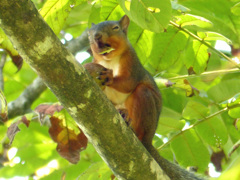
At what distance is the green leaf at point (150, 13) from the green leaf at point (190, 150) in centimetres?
159

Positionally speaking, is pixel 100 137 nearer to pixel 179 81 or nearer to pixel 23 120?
pixel 23 120

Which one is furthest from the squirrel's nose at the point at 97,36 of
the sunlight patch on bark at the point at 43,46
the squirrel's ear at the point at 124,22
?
the sunlight patch on bark at the point at 43,46

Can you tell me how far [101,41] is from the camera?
402 centimetres

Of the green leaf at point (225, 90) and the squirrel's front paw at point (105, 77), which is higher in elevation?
the squirrel's front paw at point (105, 77)

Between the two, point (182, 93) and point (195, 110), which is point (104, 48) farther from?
point (195, 110)

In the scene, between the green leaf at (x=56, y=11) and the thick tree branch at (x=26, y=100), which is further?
the thick tree branch at (x=26, y=100)

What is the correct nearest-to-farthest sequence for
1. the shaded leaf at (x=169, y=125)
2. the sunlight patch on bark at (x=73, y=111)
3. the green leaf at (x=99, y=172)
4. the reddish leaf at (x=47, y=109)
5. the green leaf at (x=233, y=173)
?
the green leaf at (x=233, y=173)
the sunlight patch on bark at (x=73, y=111)
the reddish leaf at (x=47, y=109)
the green leaf at (x=99, y=172)
the shaded leaf at (x=169, y=125)

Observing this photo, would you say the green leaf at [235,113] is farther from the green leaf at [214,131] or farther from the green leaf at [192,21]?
the green leaf at [192,21]

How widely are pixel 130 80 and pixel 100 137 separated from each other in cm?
147

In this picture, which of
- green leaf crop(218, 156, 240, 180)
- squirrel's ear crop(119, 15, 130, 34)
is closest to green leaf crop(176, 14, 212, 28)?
squirrel's ear crop(119, 15, 130, 34)

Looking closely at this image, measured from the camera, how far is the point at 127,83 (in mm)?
3908

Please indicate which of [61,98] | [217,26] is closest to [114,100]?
[217,26]

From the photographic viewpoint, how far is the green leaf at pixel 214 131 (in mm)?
3775

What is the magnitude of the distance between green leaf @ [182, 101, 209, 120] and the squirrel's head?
100 cm
